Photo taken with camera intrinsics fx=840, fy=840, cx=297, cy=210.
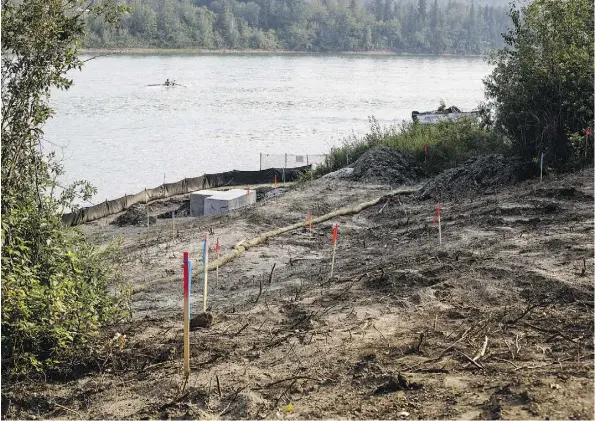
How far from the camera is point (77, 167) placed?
152 feet

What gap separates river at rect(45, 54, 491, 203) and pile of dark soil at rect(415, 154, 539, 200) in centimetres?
1181

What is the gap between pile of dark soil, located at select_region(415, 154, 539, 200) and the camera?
24062mm

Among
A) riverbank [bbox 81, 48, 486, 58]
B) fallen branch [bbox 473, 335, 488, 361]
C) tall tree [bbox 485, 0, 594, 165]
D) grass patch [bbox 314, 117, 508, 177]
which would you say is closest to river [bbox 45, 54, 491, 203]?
riverbank [bbox 81, 48, 486, 58]

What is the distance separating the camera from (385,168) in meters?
30.3

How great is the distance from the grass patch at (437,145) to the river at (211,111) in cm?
1069

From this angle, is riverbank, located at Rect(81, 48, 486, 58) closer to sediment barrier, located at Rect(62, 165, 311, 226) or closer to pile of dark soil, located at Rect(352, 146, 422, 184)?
sediment barrier, located at Rect(62, 165, 311, 226)

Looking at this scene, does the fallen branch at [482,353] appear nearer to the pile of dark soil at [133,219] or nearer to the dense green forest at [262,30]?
the pile of dark soil at [133,219]

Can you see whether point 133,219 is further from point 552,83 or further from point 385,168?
point 552,83

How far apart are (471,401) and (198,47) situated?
504 ft

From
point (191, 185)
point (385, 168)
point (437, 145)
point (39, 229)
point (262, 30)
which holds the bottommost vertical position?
point (191, 185)

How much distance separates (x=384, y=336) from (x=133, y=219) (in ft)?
69.3

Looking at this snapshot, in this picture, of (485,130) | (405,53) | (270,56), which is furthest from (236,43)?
(485,130)

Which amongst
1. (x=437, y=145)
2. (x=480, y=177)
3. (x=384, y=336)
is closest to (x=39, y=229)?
(x=384, y=336)

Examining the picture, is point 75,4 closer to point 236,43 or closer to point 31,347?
point 31,347
